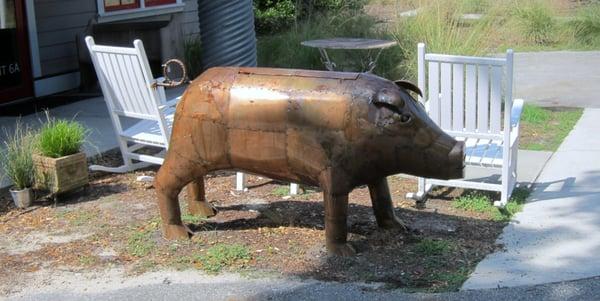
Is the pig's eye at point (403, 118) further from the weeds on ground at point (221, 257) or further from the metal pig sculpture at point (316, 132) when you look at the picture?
the weeds on ground at point (221, 257)

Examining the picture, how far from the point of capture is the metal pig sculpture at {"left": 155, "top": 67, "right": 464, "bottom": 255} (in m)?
4.85

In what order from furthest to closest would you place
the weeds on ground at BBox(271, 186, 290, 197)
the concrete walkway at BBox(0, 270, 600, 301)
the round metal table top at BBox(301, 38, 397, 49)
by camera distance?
the round metal table top at BBox(301, 38, 397, 49) < the weeds on ground at BBox(271, 186, 290, 197) < the concrete walkway at BBox(0, 270, 600, 301)

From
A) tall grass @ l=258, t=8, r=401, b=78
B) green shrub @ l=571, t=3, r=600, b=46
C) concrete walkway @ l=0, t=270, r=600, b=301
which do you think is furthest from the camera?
green shrub @ l=571, t=3, r=600, b=46

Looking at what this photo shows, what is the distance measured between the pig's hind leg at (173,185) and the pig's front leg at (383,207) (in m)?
1.10

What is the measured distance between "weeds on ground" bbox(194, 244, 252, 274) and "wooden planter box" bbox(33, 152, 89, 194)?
1656 millimetres

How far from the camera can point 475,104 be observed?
616 centimetres

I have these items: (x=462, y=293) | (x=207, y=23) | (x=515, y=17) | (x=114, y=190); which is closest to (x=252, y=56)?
(x=207, y=23)

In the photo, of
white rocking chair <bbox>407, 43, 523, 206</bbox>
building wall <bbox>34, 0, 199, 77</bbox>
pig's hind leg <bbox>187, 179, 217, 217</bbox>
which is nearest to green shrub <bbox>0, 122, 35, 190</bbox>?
pig's hind leg <bbox>187, 179, 217, 217</bbox>

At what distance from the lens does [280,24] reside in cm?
1902

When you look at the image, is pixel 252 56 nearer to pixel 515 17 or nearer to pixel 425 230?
pixel 425 230

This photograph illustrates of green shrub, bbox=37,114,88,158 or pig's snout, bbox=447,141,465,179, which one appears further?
green shrub, bbox=37,114,88,158

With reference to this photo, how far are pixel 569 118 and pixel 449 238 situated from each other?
4.41 metres

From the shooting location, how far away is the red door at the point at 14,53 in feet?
35.2

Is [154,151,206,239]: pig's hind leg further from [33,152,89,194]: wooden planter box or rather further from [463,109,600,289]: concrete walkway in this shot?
[463,109,600,289]: concrete walkway
